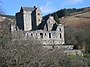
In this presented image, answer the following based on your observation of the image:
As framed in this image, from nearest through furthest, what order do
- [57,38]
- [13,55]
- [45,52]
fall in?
[13,55]
[45,52]
[57,38]

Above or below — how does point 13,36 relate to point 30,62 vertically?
above

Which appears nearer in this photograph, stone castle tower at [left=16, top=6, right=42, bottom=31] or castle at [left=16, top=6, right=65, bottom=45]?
castle at [left=16, top=6, right=65, bottom=45]

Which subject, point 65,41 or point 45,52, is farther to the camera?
point 65,41

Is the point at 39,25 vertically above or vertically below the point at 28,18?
below

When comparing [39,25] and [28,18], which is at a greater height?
[28,18]

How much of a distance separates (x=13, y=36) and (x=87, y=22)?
306 feet

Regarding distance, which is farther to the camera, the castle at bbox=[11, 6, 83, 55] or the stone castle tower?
the stone castle tower

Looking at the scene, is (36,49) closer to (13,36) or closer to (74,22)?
(13,36)

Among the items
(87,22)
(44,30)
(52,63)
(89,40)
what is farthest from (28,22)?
(52,63)

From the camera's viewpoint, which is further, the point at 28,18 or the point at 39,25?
the point at 28,18

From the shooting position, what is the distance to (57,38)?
7412 cm

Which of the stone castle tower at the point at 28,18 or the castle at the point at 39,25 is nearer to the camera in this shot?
the castle at the point at 39,25

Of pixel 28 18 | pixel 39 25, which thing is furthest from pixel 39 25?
pixel 28 18

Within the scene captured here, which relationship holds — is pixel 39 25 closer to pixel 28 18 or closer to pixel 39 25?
pixel 39 25
